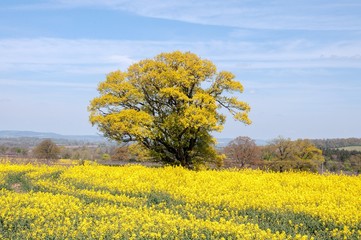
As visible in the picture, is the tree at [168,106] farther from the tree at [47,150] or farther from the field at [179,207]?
the tree at [47,150]

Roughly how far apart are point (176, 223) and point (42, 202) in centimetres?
444

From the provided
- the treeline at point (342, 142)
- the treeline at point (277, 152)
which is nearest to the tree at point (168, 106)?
the treeline at point (277, 152)

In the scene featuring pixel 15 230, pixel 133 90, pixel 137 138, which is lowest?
pixel 15 230

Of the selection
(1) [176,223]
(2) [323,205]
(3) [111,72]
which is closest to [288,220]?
(2) [323,205]

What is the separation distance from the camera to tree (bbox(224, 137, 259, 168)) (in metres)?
43.7

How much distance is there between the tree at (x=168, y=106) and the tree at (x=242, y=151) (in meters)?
17.6

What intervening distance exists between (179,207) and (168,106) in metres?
14.1

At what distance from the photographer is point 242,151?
44.7 metres

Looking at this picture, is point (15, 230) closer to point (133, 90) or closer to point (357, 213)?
point (357, 213)

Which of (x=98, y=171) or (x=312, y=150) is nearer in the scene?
(x=98, y=171)

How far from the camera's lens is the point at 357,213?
1026cm

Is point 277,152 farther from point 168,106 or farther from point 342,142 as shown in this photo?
point 342,142

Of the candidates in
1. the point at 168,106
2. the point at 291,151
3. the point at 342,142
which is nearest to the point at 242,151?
the point at 291,151

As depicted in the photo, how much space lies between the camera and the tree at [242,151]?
143 feet
